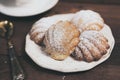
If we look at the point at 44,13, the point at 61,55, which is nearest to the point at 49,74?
the point at 61,55

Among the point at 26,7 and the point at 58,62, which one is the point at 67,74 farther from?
the point at 26,7

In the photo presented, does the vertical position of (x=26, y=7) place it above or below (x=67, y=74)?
above

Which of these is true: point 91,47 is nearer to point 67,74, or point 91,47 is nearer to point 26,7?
point 67,74

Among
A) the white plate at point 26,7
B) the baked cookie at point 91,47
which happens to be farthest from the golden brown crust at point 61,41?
the white plate at point 26,7

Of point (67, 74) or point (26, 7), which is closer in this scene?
point (67, 74)

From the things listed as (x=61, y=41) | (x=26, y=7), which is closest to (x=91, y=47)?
(x=61, y=41)
